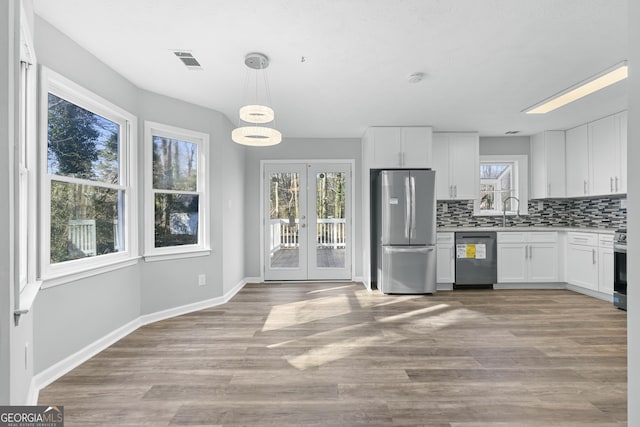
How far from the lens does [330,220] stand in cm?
528

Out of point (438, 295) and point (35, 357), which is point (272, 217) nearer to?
point (438, 295)

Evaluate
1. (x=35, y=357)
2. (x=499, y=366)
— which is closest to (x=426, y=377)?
(x=499, y=366)

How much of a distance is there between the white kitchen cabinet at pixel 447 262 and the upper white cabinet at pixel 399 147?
1208 millimetres

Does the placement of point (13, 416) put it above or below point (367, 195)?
below

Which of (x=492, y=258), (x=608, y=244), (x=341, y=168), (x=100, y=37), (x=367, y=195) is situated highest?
(x=100, y=37)

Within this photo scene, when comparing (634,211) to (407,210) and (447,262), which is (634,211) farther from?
(447,262)

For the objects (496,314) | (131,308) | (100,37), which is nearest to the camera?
(100,37)

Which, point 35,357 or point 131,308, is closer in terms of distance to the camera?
point 35,357

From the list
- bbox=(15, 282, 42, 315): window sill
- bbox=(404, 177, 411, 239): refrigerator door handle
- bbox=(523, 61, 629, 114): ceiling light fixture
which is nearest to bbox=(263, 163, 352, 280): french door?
bbox=(404, 177, 411, 239): refrigerator door handle

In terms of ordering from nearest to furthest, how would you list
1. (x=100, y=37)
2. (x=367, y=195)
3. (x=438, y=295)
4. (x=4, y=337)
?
1. (x=4, y=337)
2. (x=100, y=37)
3. (x=438, y=295)
4. (x=367, y=195)

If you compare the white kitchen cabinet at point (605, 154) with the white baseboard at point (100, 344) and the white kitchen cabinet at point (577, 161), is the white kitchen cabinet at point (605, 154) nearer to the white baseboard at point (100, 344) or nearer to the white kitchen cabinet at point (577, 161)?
the white kitchen cabinet at point (577, 161)

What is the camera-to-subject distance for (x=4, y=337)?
4.12 ft

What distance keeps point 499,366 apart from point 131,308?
336 cm

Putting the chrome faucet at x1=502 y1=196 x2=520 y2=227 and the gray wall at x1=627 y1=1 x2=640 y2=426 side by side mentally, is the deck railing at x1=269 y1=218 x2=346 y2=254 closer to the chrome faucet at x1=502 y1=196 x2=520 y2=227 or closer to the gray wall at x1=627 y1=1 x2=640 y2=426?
the chrome faucet at x1=502 y1=196 x2=520 y2=227
